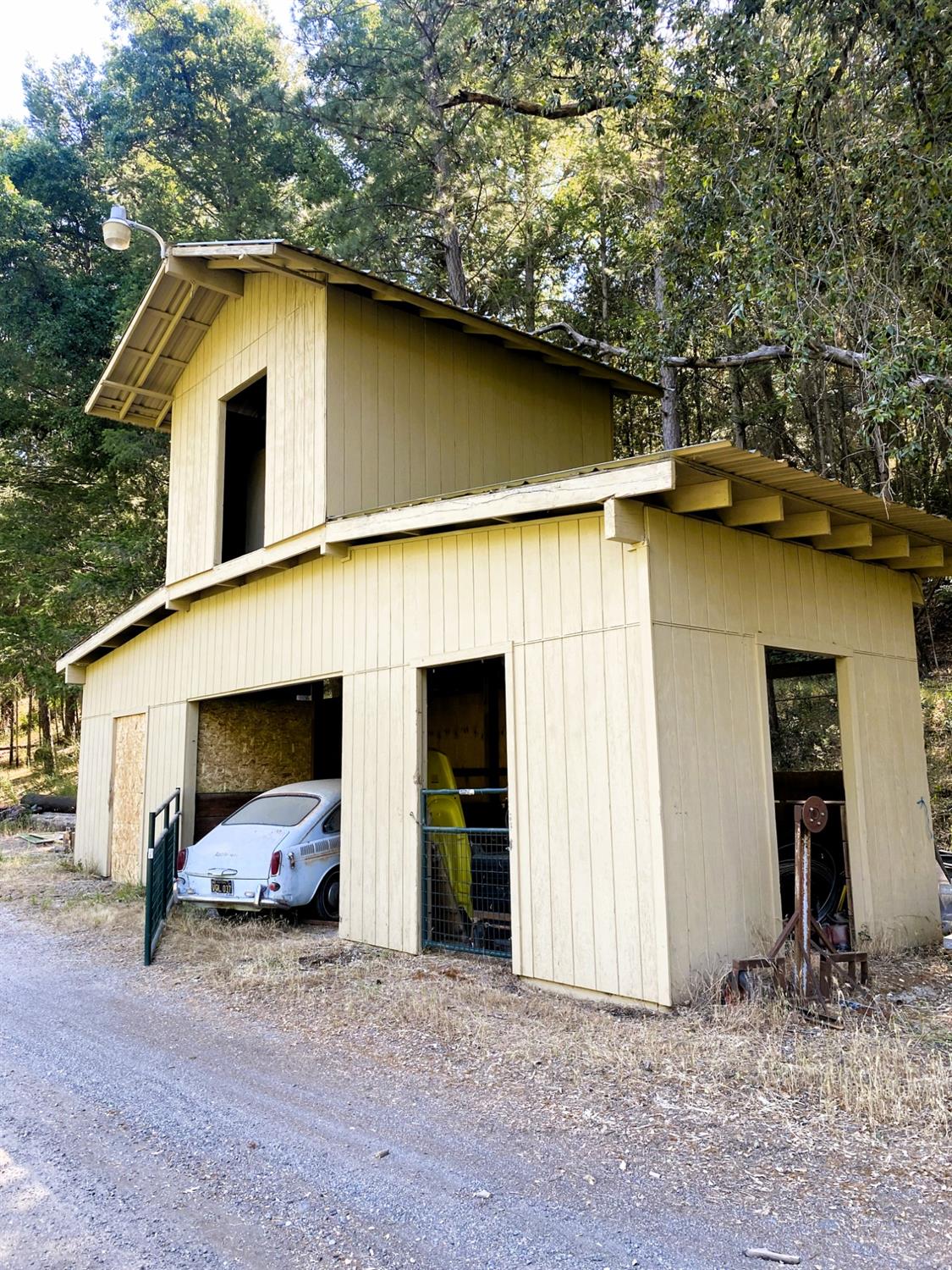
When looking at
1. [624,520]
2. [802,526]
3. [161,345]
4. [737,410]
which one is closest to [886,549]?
[802,526]

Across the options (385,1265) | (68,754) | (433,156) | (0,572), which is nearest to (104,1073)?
(385,1265)

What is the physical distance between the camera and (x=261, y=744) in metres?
12.2

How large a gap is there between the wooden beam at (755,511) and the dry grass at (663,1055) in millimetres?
3263

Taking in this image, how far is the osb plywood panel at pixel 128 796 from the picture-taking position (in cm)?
1250

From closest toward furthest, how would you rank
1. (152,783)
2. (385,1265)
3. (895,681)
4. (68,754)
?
(385,1265), (895,681), (152,783), (68,754)

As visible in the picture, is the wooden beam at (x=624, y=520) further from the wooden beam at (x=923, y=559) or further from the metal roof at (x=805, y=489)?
the wooden beam at (x=923, y=559)

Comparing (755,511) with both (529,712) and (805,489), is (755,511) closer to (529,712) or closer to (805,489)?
(805,489)

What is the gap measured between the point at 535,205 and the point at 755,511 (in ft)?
43.2

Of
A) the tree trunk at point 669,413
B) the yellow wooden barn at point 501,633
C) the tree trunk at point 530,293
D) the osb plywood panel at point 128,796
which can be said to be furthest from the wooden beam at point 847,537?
the tree trunk at point 530,293

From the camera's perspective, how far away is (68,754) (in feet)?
99.6

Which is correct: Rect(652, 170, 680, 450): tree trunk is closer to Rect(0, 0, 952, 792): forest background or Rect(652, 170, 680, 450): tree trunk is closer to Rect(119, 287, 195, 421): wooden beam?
Rect(0, 0, 952, 792): forest background

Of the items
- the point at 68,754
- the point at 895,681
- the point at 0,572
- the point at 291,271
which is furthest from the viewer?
the point at 68,754

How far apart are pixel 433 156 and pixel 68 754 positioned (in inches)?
897

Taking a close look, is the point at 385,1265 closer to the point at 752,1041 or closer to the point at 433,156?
the point at 752,1041
